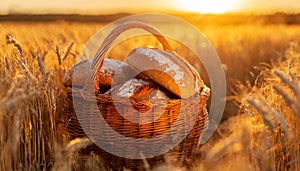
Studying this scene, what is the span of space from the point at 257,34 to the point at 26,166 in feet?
18.7

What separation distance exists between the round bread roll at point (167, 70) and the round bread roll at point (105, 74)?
75 mm

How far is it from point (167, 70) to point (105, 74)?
12.2 inches

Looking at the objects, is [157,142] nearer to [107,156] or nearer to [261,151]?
[107,156]

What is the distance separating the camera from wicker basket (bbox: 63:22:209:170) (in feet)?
6.23

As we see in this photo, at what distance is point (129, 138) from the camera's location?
1.92 m

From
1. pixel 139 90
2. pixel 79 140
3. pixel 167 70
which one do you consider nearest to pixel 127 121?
pixel 139 90

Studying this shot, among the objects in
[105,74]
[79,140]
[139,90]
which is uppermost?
[105,74]

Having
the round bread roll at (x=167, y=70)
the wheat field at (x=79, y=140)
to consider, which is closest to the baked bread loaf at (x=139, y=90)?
the round bread roll at (x=167, y=70)

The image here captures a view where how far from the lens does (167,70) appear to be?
203 cm

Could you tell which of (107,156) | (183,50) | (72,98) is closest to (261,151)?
(107,156)

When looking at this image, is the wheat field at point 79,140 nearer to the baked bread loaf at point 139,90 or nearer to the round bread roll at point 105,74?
the round bread roll at point 105,74

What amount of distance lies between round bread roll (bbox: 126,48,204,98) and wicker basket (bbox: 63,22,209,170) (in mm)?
54

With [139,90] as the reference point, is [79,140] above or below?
below

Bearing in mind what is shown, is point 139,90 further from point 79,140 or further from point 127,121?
point 79,140
